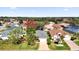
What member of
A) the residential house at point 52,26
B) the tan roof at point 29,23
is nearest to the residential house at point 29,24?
the tan roof at point 29,23

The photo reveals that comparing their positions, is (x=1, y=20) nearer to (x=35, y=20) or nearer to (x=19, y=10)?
(x=19, y=10)

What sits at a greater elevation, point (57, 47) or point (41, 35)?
point (41, 35)

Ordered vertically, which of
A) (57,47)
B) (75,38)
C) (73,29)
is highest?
(73,29)

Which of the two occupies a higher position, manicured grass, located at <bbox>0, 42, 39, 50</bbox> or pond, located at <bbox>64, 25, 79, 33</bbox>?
pond, located at <bbox>64, 25, 79, 33</bbox>

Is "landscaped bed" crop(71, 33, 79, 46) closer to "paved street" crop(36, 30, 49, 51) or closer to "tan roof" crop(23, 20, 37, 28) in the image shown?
"paved street" crop(36, 30, 49, 51)

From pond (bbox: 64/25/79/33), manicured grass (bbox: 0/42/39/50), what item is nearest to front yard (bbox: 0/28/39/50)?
manicured grass (bbox: 0/42/39/50)

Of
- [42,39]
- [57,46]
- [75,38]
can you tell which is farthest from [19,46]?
[75,38]

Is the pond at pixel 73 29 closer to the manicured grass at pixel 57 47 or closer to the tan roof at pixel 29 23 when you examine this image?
the manicured grass at pixel 57 47

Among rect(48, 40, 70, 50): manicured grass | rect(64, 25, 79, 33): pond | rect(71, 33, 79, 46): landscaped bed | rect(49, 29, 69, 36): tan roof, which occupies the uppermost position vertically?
rect(64, 25, 79, 33): pond

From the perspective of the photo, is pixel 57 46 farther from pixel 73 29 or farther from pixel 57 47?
pixel 73 29

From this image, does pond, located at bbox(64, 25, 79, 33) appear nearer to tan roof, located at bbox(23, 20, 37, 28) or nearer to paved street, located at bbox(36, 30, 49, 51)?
paved street, located at bbox(36, 30, 49, 51)
